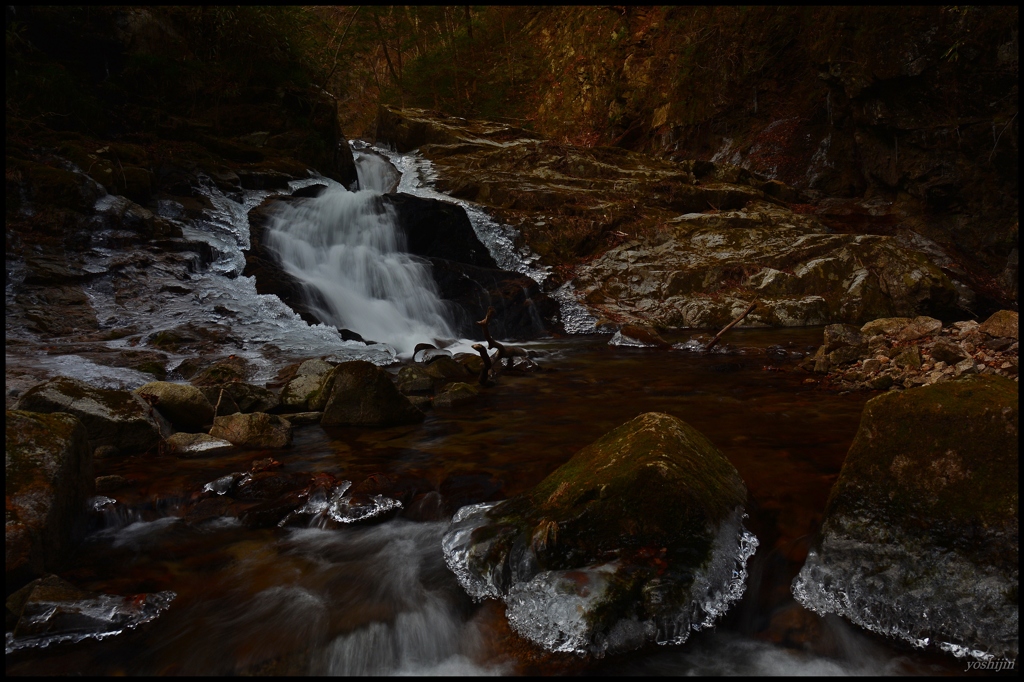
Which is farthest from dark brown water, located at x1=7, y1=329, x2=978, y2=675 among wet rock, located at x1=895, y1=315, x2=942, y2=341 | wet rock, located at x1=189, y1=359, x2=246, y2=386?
wet rock, located at x1=895, y1=315, x2=942, y2=341

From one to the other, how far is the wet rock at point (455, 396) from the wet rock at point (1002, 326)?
5995 millimetres

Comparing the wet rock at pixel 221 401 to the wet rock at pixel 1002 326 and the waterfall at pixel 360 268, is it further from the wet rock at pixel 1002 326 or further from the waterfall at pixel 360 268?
the wet rock at pixel 1002 326

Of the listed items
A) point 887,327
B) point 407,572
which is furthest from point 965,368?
point 407,572

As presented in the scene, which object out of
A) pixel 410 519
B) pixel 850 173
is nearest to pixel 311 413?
pixel 410 519

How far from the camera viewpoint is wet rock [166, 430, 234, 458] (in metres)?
4.50

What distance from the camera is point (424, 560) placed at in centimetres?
303

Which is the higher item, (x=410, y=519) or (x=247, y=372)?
(x=247, y=372)

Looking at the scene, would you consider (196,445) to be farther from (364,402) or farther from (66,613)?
(66,613)

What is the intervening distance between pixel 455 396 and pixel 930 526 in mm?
4485

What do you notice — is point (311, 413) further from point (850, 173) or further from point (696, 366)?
point (850, 173)

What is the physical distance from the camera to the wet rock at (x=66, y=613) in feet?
7.61

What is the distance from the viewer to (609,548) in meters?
2.47

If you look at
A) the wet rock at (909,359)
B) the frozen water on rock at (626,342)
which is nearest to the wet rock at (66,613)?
the wet rock at (909,359)

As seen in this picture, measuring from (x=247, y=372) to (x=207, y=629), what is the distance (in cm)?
484
